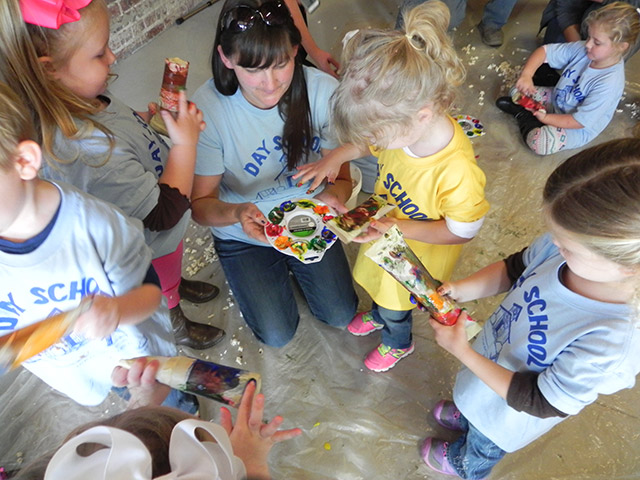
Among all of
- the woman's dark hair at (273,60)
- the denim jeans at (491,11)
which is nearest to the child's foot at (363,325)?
the woman's dark hair at (273,60)

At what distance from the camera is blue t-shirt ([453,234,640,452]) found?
0.85 metres

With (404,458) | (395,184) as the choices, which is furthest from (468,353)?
(404,458)

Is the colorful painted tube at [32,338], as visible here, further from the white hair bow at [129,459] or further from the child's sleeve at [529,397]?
the child's sleeve at [529,397]

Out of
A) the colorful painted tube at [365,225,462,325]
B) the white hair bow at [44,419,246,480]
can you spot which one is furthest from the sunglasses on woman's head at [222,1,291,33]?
the white hair bow at [44,419,246,480]

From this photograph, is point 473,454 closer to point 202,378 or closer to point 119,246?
point 202,378

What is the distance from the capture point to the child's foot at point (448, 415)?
150cm

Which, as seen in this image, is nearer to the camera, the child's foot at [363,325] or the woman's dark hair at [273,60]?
the woman's dark hair at [273,60]

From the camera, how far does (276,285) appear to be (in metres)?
1.66

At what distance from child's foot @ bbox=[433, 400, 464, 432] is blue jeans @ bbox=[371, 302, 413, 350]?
229mm

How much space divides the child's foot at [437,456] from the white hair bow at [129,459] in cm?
102

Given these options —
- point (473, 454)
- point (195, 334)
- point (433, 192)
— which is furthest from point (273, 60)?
→ point (473, 454)

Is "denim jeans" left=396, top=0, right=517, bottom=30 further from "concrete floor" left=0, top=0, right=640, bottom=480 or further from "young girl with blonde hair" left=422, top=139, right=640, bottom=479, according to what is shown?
"young girl with blonde hair" left=422, top=139, right=640, bottom=479

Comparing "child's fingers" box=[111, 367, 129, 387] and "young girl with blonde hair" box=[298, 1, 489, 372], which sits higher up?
"young girl with blonde hair" box=[298, 1, 489, 372]

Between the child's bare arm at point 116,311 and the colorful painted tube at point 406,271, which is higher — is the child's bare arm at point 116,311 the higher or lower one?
the higher one
